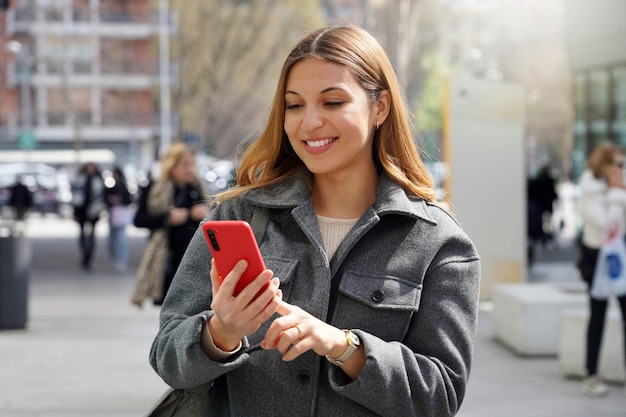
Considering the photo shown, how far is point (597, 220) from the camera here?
893 cm

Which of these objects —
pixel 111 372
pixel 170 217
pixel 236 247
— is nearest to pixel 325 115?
pixel 236 247

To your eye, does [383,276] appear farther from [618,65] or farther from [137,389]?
[618,65]

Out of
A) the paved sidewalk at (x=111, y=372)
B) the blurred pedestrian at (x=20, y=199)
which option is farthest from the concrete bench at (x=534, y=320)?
the blurred pedestrian at (x=20, y=199)

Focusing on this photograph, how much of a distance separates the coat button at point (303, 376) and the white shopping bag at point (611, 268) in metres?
6.29

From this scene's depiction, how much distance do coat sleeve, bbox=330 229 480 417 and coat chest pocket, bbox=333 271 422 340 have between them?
0.03m

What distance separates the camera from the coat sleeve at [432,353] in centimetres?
251

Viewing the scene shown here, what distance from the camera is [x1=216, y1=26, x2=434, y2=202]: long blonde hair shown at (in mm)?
2660

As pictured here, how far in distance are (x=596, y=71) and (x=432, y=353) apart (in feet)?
63.2

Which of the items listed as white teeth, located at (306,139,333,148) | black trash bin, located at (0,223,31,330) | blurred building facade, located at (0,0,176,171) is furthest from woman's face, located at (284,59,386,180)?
blurred building facade, located at (0,0,176,171)

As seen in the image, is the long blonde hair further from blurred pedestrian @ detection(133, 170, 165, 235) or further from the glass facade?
the glass facade

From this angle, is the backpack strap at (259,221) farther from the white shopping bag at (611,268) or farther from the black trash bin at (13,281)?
the black trash bin at (13,281)

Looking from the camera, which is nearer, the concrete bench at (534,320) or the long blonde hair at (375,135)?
the long blonde hair at (375,135)

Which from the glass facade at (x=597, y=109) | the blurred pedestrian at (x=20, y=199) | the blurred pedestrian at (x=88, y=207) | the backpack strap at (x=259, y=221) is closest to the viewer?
the backpack strap at (x=259, y=221)

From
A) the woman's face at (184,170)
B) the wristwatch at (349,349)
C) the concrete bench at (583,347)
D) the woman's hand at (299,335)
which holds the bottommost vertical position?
the concrete bench at (583,347)
